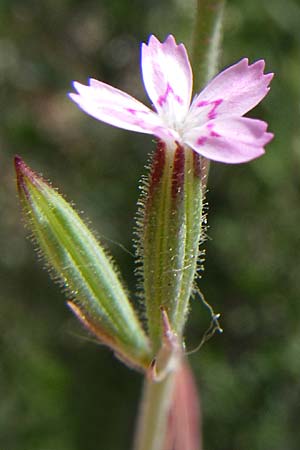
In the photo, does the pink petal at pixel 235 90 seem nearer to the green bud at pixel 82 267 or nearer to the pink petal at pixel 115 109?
the pink petal at pixel 115 109

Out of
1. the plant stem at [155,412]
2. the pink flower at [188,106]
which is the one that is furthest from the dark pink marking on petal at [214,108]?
the plant stem at [155,412]

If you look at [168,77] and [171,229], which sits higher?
[168,77]

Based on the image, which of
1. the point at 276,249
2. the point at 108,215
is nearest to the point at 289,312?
the point at 276,249

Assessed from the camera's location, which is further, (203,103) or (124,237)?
(124,237)

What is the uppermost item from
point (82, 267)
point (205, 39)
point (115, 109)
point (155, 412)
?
point (205, 39)

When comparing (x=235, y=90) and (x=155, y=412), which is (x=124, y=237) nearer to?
(x=155, y=412)

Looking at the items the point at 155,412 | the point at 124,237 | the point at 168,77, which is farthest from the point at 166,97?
the point at 124,237

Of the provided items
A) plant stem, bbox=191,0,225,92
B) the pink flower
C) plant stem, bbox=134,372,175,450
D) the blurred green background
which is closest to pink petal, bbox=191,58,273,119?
the pink flower
